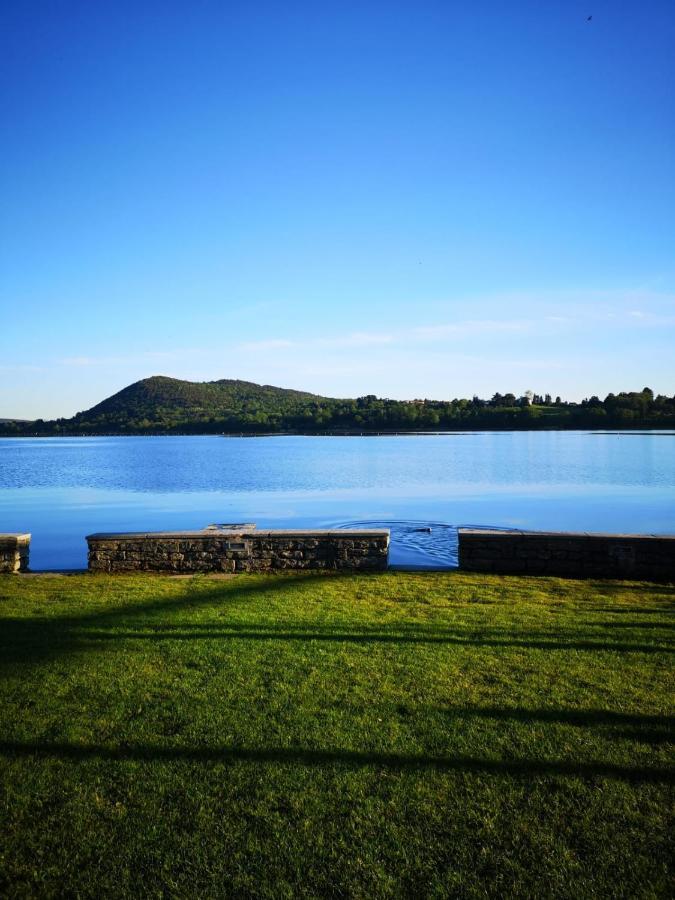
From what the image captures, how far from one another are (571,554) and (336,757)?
6886 mm

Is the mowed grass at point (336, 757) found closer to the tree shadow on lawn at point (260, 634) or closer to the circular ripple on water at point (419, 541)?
the tree shadow on lawn at point (260, 634)

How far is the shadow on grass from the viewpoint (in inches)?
141

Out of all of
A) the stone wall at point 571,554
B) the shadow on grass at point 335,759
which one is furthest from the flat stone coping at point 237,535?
the shadow on grass at point 335,759

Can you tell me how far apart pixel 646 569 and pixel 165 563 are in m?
7.72

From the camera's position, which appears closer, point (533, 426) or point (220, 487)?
point (220, 487)

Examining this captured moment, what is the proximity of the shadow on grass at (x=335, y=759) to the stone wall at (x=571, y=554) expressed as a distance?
612 centimetres

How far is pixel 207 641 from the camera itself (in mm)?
5969

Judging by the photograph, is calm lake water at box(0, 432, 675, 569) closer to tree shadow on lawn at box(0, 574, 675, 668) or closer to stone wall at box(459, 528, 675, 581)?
stone wall at box(459, 528, 675, 581)

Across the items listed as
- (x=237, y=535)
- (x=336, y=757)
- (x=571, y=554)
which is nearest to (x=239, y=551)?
(x=237, y=535)

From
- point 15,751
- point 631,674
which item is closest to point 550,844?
point 631,674

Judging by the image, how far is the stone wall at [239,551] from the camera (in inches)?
390

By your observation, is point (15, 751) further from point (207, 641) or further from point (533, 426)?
point (533, 426)

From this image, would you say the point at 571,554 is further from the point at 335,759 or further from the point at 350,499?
the point at 350,499

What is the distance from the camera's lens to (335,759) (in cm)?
373
